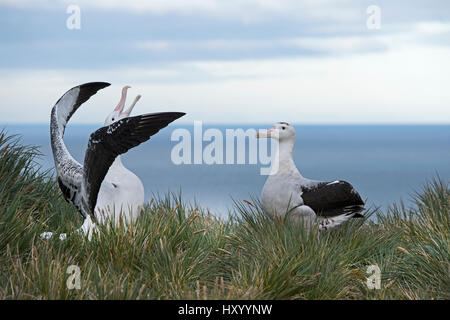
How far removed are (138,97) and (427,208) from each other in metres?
3.79

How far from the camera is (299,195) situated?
552cm

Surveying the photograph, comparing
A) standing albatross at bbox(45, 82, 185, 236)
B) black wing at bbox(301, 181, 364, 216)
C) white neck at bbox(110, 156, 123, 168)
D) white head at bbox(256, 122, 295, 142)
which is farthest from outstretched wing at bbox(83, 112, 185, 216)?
black wing at bbox(301, 181, 364, 216)

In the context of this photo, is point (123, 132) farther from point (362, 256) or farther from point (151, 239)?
point (362, 256)

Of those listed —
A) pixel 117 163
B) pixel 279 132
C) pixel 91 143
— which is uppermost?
pixel 279 132

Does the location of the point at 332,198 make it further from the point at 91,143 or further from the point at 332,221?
the point at 91,143

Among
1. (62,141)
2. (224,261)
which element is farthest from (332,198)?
(62,141)

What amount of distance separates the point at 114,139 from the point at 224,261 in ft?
4.89

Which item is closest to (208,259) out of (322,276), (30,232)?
(322,276)

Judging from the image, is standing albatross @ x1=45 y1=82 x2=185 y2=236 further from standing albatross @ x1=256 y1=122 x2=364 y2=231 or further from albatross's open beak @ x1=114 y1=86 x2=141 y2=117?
standing albatross @ x1=256 y1=122 x2=364 y2=231

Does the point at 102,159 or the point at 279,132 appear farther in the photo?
the point at 279,132

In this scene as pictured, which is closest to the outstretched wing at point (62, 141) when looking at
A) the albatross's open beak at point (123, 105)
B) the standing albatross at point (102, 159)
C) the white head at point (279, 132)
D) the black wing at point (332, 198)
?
the standing albatross at point (102, 159)

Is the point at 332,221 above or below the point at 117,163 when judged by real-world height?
below

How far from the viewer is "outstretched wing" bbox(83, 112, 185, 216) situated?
5.00 metres

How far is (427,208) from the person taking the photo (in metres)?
7.09
